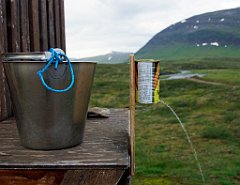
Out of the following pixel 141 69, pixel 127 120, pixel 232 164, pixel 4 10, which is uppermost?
pixel 4 10

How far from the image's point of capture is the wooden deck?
226cm

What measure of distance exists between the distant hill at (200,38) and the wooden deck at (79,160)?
323ft

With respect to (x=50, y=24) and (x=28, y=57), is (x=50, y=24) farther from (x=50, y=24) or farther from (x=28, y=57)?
(x=28, y=57)

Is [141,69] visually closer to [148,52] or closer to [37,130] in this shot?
[37,130]

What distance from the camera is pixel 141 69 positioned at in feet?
9.35

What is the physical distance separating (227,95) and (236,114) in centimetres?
448

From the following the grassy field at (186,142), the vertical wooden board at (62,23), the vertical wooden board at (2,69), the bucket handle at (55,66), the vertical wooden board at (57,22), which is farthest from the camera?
the grassy field at (186,142)

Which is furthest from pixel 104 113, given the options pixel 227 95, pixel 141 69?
pixel 227 95

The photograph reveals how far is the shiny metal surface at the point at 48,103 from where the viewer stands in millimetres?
2535

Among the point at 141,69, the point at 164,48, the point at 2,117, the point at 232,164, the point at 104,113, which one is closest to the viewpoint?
the point at 141,69

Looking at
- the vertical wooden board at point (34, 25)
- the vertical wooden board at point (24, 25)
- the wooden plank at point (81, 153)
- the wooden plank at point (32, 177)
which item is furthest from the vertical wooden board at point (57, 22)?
the wooden plank at point (32, 177)

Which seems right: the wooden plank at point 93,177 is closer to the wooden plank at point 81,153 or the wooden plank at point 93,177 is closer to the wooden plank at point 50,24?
the wooden plank at point 81,153

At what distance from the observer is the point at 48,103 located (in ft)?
8.40

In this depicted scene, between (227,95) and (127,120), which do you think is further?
(227,95)
